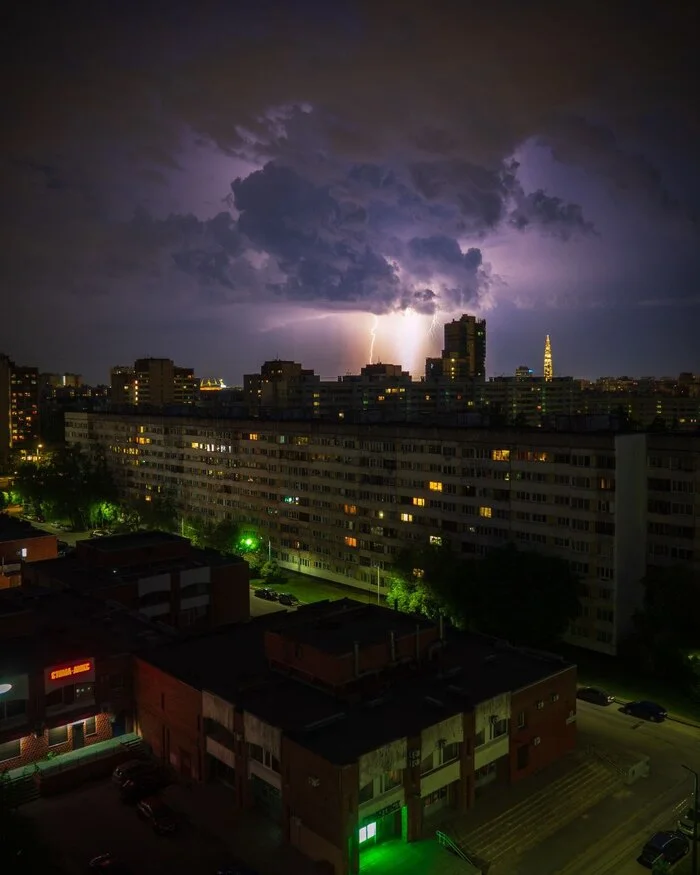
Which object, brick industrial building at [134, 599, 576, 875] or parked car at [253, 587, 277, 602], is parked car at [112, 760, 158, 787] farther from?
parked car at [253, 587, 277, 602]

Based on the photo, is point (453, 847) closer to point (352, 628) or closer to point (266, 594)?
point (352, 628)

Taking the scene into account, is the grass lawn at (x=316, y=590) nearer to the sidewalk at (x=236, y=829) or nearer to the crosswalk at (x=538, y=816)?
the crosswalk at (x=538, y=816)

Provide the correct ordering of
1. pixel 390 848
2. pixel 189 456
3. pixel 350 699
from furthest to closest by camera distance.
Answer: pixel 189 456 → pixel 350 699 → pixel 390 848

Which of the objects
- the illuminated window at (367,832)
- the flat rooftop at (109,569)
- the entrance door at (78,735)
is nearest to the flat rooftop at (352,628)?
the illuminated window at (367,832)

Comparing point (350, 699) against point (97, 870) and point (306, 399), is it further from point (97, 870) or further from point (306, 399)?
point (306, 399)

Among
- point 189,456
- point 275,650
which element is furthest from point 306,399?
point 275,650

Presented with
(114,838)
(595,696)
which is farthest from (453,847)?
(595,696)

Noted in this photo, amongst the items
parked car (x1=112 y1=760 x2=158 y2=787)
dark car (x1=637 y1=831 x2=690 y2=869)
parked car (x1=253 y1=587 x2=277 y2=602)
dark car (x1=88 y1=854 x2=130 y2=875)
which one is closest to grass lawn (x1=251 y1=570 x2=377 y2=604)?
parked car (x1=253 y1=587 x2=277 y2=602)
